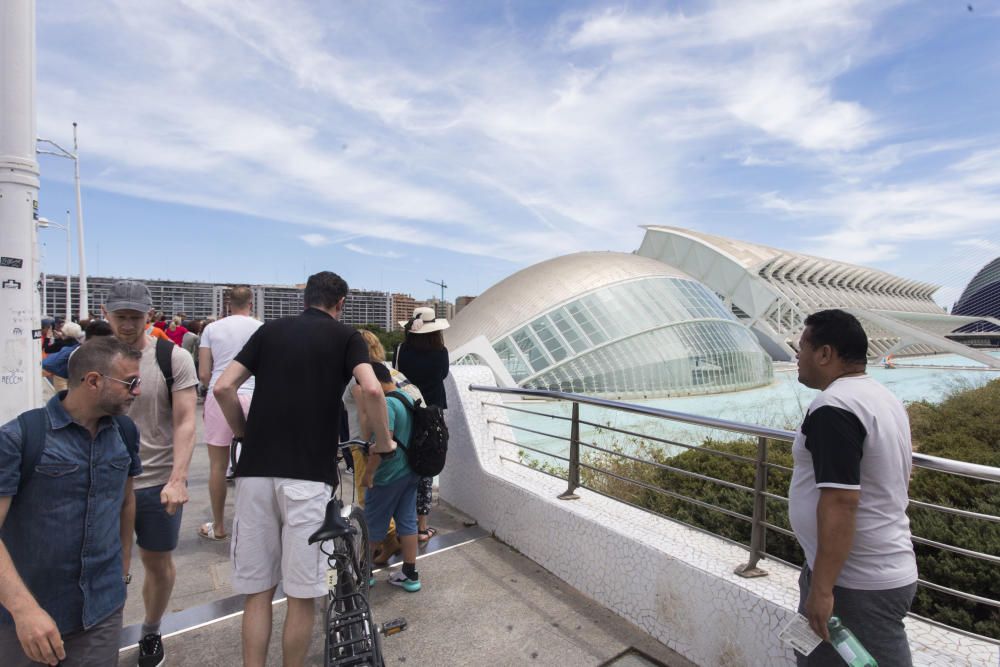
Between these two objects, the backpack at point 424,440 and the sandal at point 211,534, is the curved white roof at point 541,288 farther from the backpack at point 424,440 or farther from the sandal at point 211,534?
the backpack at point 424,440

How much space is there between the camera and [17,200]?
13.2 ft

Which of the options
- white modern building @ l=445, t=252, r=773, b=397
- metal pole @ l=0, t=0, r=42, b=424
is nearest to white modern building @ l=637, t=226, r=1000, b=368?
white modern building @ l=445, t=252, r=773, b=397

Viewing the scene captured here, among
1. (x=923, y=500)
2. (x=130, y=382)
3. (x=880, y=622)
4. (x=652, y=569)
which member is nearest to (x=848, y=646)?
(x=880, y=622)

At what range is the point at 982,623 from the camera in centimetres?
298

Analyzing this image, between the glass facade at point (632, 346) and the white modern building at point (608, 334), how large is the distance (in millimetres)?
37

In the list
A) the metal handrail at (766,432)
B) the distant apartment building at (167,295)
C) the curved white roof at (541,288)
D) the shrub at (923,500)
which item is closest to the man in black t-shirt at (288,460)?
the metal handrail at (766,432)

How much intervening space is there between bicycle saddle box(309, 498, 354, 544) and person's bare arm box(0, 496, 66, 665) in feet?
2.73

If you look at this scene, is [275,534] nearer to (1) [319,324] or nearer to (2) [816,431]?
(1) [319,324]

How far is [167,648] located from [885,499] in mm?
3461

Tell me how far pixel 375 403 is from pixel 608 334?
1822 centimetres

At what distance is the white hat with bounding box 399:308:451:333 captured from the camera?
4.16 metres

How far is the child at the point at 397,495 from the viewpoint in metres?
3.54

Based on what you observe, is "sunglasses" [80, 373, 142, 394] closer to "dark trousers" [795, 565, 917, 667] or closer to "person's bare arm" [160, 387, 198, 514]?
"person's bare arm" [160, 387, 198, 514]

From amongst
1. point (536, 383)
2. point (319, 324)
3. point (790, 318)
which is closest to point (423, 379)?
point (319, 324)
